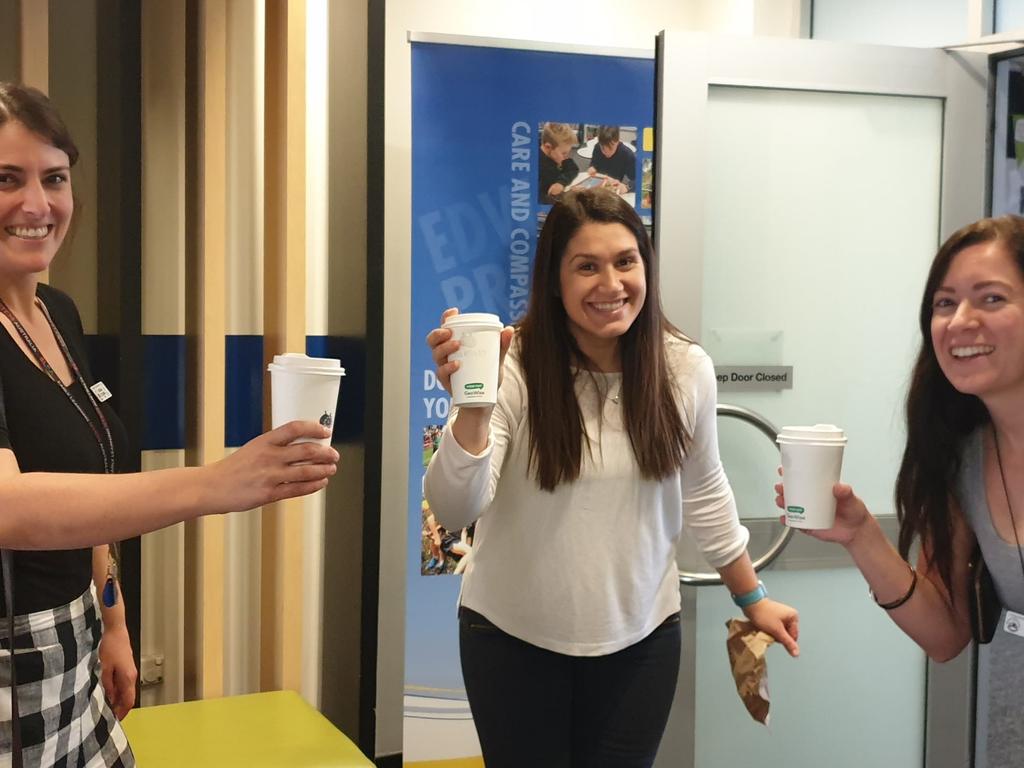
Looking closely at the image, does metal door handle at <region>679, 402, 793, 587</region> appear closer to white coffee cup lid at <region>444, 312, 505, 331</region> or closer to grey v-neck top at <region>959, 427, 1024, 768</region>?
grey v-neck top at <region>959, 427, 1024, 768</region>

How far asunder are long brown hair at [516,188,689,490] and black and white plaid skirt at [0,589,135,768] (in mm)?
820

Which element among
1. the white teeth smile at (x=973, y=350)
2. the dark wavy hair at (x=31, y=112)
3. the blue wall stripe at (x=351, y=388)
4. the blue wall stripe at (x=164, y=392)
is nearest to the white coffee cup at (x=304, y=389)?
the dark wavy hair at (x=31, y=112)

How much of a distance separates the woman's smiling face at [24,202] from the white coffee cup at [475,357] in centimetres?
62

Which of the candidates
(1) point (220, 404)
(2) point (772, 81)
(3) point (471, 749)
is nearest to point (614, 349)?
(2) point (772, 81)

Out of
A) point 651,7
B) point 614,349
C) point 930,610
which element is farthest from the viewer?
point 651,7

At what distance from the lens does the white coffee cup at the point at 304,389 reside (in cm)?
126

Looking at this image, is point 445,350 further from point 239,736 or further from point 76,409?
point 239,736

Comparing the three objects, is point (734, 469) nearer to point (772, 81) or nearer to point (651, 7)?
point (772, 81)

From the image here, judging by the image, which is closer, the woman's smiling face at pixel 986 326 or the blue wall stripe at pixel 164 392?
the woman's smiling face at pixel 986 326

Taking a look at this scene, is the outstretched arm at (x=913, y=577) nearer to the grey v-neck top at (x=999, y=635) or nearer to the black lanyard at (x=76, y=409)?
the grey v-neck top at (x=999, y=635)

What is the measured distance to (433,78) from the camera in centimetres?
305

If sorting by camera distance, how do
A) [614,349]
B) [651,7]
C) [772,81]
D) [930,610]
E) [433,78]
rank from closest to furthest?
[930,610], [614,349], [772,81], [433,78], [651,7]

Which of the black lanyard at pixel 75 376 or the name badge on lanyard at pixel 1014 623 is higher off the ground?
the black lanyard at pixel 75 376

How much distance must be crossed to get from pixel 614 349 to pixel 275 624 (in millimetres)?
1429
